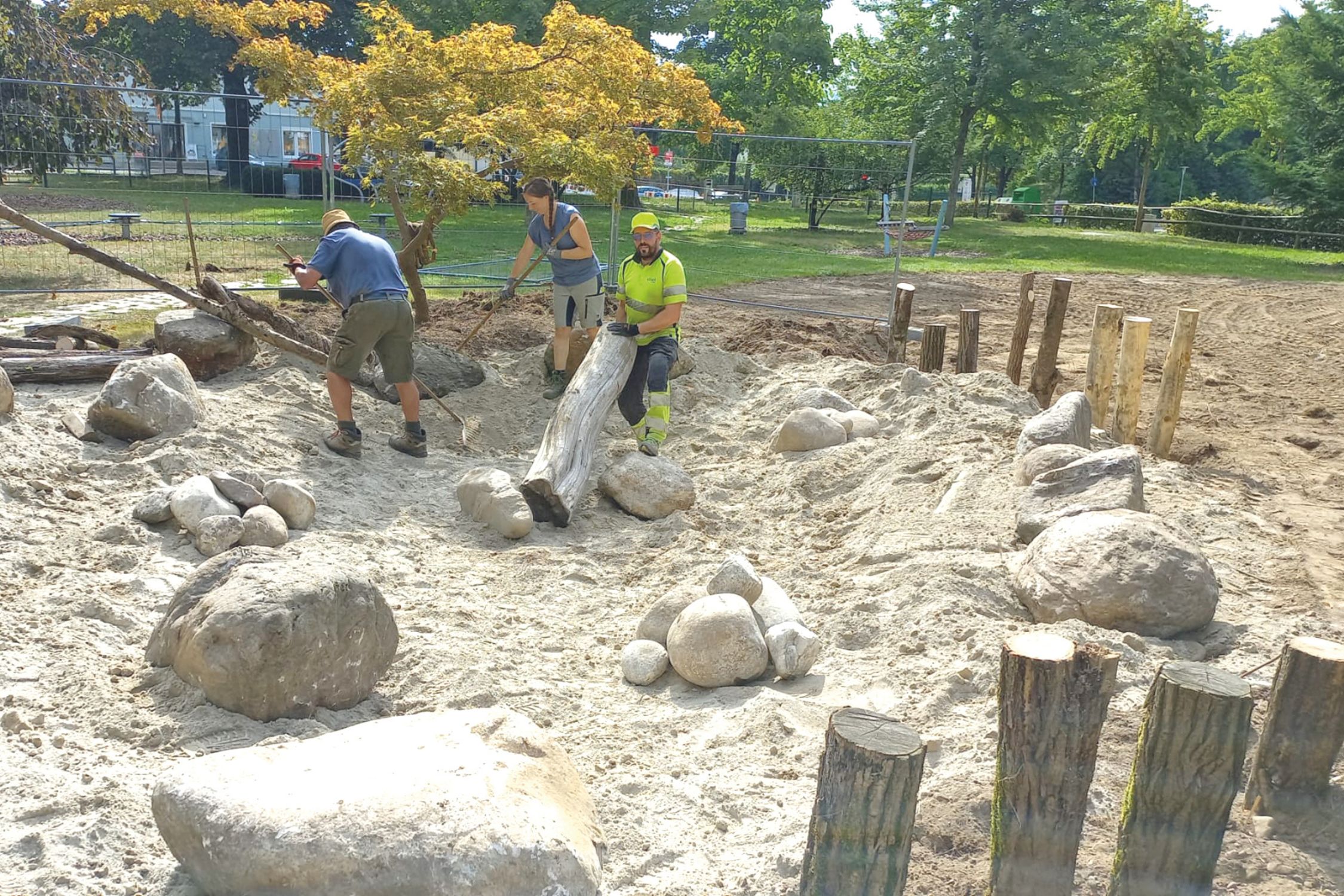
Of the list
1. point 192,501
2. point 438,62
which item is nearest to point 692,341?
point 438,62

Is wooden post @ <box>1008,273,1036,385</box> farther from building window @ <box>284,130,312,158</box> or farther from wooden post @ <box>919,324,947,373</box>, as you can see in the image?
building window @ <box>284,130,312,158</box>

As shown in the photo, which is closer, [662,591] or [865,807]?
[865,807]

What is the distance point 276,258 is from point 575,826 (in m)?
12.3

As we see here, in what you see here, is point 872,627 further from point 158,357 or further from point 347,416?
point 158,357

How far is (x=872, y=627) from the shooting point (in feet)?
16.5

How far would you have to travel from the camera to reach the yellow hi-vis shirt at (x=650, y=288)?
24.9 ft

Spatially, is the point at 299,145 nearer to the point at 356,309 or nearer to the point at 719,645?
the point at 356,309

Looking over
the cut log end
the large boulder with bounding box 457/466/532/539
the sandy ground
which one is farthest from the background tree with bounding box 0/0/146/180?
the cut log end

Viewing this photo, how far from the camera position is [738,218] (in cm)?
2209

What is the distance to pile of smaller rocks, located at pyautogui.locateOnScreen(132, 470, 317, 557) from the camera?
18.4 ft

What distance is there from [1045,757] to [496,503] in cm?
410

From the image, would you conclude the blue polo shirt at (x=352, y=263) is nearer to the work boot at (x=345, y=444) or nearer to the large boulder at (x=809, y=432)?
the work boot at (x=345, y=444)

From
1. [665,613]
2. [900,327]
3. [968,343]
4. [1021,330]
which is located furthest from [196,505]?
[1021,330]

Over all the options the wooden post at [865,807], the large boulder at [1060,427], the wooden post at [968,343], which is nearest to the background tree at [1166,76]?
the wooden post at [968,343]
